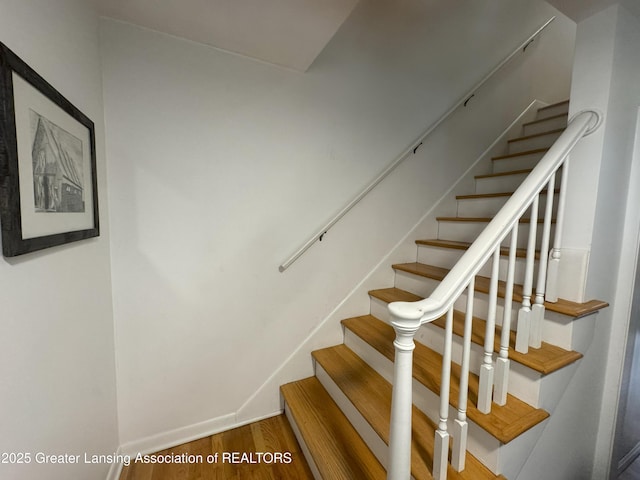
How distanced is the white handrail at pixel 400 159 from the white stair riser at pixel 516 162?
0.61m

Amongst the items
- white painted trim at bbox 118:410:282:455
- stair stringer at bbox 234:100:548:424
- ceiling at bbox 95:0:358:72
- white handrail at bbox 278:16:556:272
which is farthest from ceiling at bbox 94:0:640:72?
white painted trim at bbox 118:410:282:455

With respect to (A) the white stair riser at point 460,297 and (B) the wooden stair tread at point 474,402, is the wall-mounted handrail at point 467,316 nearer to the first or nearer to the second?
(B) the wooden stair tread at point 474,402

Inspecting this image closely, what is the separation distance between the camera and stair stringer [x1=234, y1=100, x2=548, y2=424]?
1.68 meters

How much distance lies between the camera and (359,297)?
76.3 inches

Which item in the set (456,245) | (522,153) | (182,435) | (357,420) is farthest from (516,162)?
(182,435)

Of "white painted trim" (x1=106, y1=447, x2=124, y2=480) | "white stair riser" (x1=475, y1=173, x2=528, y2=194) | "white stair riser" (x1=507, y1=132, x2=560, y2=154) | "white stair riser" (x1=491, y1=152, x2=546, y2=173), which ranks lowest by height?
"white painted trim" (x1=106, y1=447, x2=124, y2=480)

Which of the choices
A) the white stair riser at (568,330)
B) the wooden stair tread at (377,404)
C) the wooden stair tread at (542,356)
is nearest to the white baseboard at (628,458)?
the white stair riser at (568,330)

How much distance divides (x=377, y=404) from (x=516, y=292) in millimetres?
881

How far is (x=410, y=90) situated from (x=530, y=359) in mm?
1893

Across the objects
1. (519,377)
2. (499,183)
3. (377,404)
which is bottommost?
(377,404)

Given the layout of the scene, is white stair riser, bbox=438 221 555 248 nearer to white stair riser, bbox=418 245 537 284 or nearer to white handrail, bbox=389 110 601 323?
white stair riser, bbox=418 245 537 284

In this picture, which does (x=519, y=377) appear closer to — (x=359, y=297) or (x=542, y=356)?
(x=542, y=356)

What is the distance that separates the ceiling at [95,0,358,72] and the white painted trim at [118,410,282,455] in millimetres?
2127

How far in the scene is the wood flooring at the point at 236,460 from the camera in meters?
1.31
